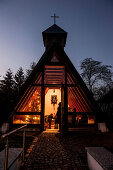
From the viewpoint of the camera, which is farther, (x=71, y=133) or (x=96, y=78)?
(x=96, y=78)

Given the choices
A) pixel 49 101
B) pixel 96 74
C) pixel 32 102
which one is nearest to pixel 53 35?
pixel 32 102

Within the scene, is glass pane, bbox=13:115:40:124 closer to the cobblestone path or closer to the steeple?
the cobblestone path

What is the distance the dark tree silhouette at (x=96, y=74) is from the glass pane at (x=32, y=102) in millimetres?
11385

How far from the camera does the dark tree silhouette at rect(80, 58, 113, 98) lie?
15836 mm

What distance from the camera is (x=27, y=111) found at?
249 inches

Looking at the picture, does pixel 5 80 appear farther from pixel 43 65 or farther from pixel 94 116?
pixel 94 116

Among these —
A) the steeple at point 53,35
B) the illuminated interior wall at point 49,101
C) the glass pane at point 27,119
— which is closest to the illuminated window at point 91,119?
the glass pane at point 27,119

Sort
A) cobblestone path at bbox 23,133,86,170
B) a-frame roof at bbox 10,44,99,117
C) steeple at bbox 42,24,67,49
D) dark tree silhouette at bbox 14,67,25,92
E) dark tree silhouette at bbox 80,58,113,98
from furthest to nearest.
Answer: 1. dark tree silhouette at bbox 14,67,25,92
2. dark tree silhouette at bbox 80,58,113,98
3. steeple at bbox 42,24,67,49
4. a-frame roof at bbox 10,44,99,117
5. cobblestone path at bbox 23,133,86,170

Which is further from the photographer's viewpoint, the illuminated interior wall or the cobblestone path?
the illuminated interior wall

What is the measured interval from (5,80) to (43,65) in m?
24.0

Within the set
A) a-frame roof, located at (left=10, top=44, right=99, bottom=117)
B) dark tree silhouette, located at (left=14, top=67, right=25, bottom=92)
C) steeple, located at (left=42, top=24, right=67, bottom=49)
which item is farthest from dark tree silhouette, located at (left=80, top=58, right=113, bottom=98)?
dark tree silhouette, located at (left=14, top=67, right=25, bottom=92)

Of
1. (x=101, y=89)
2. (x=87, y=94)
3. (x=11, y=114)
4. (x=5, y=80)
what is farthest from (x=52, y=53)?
(x=5, y=80)

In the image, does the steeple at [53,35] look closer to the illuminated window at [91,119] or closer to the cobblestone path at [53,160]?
the illuminated window at [91,119]

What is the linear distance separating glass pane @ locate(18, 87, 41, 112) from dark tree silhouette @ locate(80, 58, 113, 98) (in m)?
11.4
